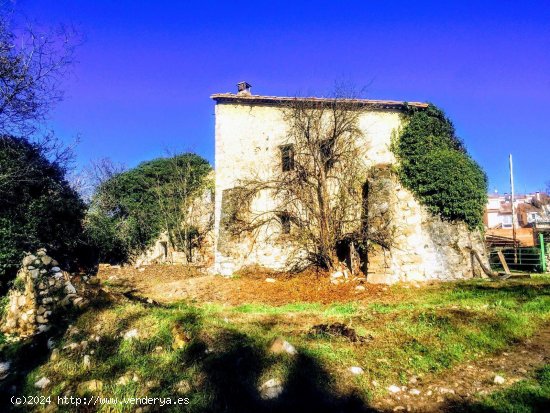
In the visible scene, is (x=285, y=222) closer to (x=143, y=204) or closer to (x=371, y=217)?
(x=371, y=217)

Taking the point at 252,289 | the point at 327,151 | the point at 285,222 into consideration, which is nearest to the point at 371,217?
the point at 327,151

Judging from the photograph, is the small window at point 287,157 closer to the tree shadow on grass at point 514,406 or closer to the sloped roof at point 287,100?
the sloped roof at point 287,100

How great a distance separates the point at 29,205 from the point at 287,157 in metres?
9.33

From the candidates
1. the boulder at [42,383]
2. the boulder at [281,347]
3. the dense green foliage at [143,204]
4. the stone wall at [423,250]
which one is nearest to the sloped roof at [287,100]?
the stone wall at [423,250]

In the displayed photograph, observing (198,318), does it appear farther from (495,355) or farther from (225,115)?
(225,115)

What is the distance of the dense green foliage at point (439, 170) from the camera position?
1220 cm

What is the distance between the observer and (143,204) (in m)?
21.0

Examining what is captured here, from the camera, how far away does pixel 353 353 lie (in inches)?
205

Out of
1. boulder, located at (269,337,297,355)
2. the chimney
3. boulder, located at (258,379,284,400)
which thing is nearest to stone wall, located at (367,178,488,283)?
boulder, located at (269,337,297,355)

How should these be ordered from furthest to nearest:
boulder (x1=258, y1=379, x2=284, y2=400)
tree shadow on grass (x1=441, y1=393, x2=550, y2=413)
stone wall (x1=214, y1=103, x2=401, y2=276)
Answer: stone wall (x1=214, y1=103, x2=401, y2=276) → boulder (x1=258, y1=379, x2=284, y2=400) → tree shadow on grass (x1=441, y1=393, x2=550, y2=413)

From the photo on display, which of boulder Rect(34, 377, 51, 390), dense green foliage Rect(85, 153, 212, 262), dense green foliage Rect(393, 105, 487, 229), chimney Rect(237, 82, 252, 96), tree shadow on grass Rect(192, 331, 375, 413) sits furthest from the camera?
dense green foliage Rect(85, 153, 212, 262)

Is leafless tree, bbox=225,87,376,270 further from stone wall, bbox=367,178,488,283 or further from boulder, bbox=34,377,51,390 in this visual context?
boulder, bbox=34,377,51,390

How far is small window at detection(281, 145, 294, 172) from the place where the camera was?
14605 millimetres

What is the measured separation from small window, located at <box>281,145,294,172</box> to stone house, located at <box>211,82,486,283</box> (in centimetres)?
4
